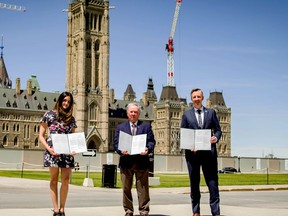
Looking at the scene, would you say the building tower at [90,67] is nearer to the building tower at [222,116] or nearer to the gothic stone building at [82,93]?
the gothic stone building at [82,93]

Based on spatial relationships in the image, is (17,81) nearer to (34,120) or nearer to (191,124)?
(34,120)

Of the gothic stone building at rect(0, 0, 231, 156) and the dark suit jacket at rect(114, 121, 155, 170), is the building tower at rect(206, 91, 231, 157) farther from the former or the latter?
the dark suit jacket at rect(114, 121, 155, 170)

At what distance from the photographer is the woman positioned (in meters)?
9.27

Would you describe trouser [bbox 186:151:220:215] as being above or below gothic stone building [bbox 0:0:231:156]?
below

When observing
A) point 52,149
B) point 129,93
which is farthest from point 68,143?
point 129,93

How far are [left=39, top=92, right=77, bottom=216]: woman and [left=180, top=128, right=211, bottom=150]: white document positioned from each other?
1946 millimetres

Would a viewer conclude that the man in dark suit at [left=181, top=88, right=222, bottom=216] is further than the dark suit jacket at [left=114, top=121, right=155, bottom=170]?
Yes

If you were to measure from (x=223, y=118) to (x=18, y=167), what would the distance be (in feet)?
347

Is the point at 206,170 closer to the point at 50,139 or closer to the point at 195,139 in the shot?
the point at 195,139

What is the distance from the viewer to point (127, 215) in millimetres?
9406

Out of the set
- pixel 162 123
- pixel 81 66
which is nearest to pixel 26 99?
pixel 81 66

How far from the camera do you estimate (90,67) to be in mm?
117250

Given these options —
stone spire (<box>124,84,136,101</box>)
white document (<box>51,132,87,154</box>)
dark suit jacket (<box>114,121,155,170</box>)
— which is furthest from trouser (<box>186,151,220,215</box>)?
stone spire (<box>124,84,136,101</box>)

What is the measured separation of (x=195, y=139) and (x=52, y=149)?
2484 millimetres
